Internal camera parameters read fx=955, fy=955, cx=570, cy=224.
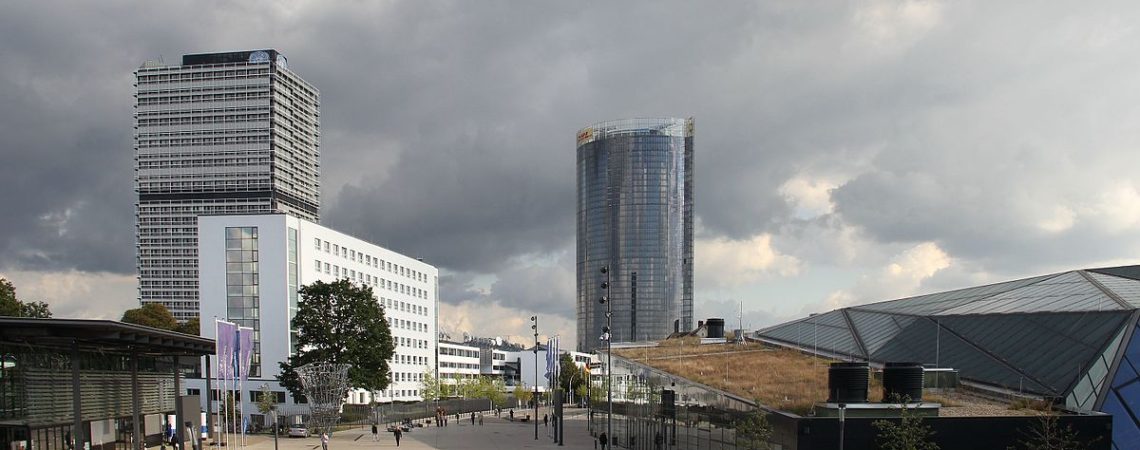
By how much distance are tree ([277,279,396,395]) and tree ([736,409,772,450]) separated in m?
50.1

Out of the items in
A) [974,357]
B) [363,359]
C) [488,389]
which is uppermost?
[974,357]

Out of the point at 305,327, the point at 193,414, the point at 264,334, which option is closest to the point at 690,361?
the point at 193,414

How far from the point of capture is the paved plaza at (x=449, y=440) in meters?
63.0

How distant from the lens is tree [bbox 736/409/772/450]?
1300 inches

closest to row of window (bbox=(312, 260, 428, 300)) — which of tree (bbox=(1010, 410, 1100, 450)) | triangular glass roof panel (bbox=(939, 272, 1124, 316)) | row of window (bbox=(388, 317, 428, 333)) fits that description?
row of window (bbox=(388, 317, 428, 333))

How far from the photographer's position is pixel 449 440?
70.1m

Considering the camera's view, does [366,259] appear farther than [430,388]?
No

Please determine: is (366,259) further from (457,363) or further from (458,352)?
(458,352)

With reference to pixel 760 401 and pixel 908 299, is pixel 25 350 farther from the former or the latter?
pixel 908 299

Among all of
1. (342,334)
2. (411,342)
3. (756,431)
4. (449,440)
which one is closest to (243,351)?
(449,440)

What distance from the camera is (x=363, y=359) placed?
81562 millimetres

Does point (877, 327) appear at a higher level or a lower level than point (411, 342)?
higher

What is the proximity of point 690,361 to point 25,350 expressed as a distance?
34346mm

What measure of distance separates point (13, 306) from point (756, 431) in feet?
220
